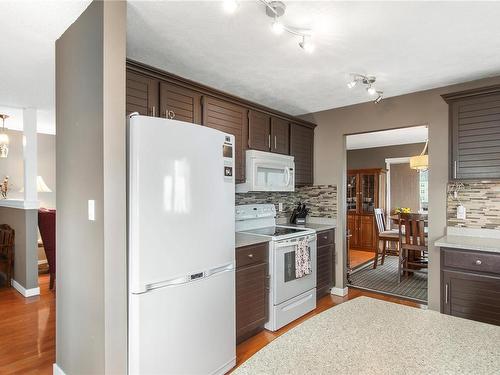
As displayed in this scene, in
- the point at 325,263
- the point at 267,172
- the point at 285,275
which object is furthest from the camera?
the point at 325,263

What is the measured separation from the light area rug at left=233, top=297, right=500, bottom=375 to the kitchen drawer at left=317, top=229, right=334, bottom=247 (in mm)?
2498

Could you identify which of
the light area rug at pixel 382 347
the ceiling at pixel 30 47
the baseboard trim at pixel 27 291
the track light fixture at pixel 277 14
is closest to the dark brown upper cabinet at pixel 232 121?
the track light fixture at pixel 277 14

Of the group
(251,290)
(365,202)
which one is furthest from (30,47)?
(365,202)

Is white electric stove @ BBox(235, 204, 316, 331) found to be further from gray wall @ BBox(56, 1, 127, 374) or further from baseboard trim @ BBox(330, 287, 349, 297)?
gray wall @ BBox(56, 1, 127, 374)

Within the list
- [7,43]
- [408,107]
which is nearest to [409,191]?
[408,107]

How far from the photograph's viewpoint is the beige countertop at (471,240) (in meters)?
2.54

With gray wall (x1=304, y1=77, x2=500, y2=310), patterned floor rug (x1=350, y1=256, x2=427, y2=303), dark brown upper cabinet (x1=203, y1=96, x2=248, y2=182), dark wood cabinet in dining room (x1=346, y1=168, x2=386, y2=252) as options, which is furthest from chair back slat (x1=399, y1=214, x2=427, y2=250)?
dark brown upper cabinet (x1=203, y1=96, x2=248, y2=182)

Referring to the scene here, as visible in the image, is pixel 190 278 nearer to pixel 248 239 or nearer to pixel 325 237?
pixel 248 239

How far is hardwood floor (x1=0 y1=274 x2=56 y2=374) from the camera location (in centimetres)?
235

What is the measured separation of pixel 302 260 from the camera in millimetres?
3125

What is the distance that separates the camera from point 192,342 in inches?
76.5

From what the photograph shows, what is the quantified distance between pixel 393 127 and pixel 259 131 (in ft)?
5.09

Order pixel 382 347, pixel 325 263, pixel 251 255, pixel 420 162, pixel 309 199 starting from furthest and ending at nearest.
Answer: pixel 420 162
pixel 309 199
pixel 325 263
pixel 251 255
pixel 382 347

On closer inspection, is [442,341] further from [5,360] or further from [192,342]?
[5,360]
